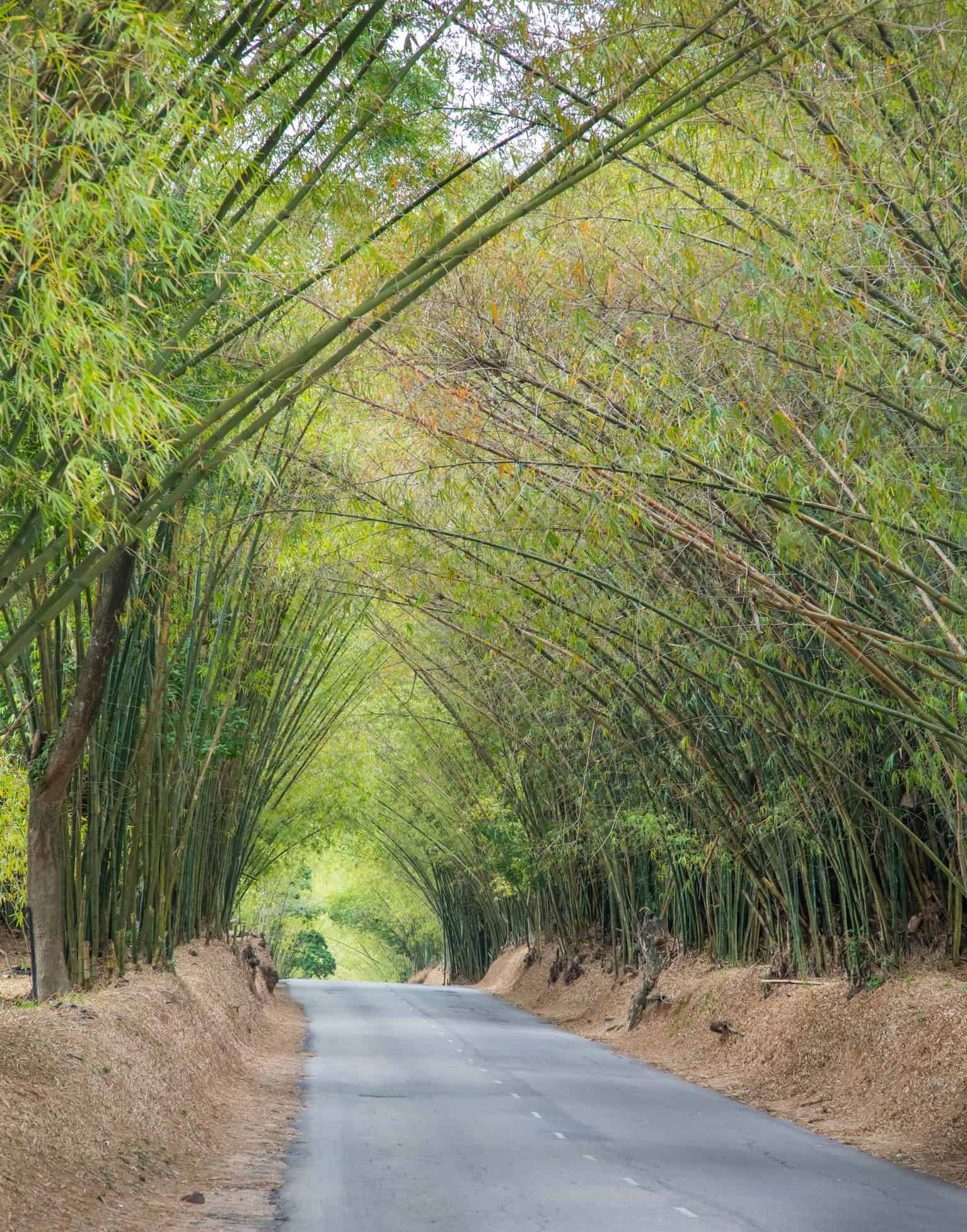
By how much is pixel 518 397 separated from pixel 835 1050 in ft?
14.2

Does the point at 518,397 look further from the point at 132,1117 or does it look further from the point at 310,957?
the point at 310,957

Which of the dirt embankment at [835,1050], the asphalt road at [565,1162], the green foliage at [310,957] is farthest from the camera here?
the green foliage at [310,957]

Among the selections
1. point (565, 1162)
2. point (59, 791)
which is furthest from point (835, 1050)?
point (59, 791)

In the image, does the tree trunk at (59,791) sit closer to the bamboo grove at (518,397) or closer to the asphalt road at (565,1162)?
the bamboo grove at (518,397)

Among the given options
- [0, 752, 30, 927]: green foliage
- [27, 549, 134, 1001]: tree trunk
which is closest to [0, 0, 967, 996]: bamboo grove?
[27, 549, 134, 1001]: tree trunk

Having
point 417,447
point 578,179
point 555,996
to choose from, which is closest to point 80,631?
point 417,447

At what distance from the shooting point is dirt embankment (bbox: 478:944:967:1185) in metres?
5.59

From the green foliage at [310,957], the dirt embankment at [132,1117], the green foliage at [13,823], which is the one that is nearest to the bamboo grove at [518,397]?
the green foliage at [13,823]

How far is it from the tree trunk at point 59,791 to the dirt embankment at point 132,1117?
1.07ft

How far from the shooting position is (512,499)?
496cm

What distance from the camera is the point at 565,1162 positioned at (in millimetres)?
4953

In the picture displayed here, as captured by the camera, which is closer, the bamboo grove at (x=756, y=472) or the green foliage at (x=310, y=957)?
the bamboo grove at (x=756, y=472)

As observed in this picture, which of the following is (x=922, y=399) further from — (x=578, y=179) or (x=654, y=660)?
(x=654, y=660)

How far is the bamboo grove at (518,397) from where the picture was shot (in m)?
3.47
